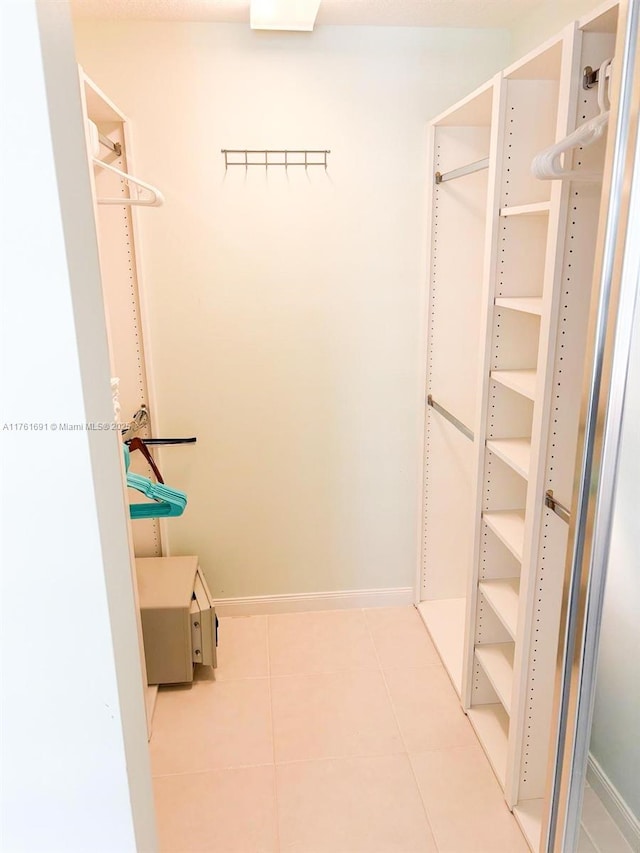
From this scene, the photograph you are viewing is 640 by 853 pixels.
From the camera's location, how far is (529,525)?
1669mm

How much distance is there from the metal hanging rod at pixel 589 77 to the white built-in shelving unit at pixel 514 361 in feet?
0.05

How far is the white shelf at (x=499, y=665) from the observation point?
197 centimetres

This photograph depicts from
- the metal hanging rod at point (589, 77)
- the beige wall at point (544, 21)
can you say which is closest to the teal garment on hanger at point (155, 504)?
the metal hanging rod at point (589, 77)

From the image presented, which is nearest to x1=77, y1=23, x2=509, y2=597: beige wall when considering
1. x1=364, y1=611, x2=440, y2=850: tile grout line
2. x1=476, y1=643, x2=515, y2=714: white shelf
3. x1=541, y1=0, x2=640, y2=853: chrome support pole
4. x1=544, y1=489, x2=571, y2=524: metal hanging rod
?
x1=364, y1=611, x2=440, y2=850: tile grout line

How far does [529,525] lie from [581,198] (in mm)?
801

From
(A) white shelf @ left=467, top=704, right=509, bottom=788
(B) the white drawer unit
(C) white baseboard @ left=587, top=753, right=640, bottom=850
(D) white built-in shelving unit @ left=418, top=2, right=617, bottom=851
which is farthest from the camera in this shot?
(B) the white drawer unit

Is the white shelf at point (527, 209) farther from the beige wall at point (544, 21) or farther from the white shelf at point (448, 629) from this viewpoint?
the white shelf at point (448, 629)

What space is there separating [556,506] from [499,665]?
2.58 feet

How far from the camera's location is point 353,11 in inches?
86.9

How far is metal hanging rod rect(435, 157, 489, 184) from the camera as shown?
206cm

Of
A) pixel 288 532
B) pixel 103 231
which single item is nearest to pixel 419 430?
pixel 288 532

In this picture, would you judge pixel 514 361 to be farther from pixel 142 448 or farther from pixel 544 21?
pixel 142 448

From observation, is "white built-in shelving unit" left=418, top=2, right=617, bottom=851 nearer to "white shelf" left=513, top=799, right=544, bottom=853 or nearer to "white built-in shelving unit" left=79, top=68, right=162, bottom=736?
"white shelf" left=513, top=799, right=544, bottom=853

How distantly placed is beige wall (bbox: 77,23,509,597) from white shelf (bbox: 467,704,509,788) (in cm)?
78
